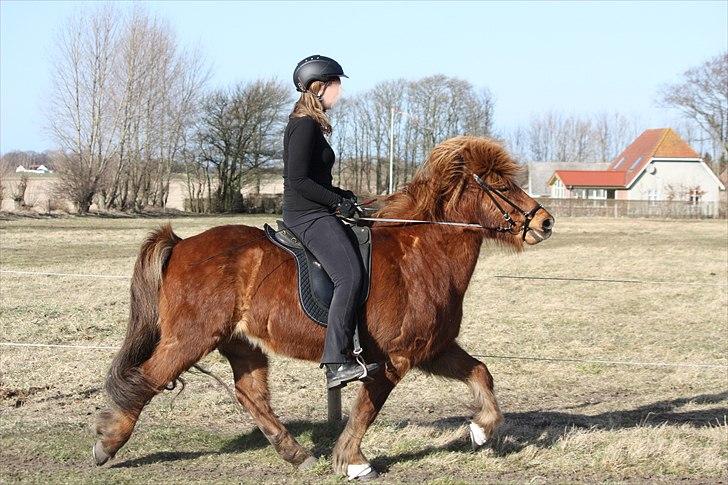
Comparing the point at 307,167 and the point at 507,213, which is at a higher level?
the point at 307,167

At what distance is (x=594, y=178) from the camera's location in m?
88.6

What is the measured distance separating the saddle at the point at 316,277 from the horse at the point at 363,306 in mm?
61

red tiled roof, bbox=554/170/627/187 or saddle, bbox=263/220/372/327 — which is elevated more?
red tiled roof, bbox=554/170/627/187

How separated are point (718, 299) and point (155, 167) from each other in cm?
5462

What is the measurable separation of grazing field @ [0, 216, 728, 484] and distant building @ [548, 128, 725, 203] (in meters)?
68.2

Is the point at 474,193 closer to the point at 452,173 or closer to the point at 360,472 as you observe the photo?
the point at 452,173

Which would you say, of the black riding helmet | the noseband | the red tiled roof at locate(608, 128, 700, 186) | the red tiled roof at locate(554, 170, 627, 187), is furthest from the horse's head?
the red tiled roof at locate(554, 170, 627, 187)

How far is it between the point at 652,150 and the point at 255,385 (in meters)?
83.7

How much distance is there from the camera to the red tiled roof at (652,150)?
273 feet

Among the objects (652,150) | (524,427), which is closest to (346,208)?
(524,427)

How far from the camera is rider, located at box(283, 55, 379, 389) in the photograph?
591 cm

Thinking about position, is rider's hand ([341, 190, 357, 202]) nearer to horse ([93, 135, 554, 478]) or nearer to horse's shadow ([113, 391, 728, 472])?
horse ([93, 135, 554, 478])

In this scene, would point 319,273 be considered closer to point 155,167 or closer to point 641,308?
point 641,308

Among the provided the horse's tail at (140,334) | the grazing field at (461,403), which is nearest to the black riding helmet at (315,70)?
the horse's tail at (140,334)
